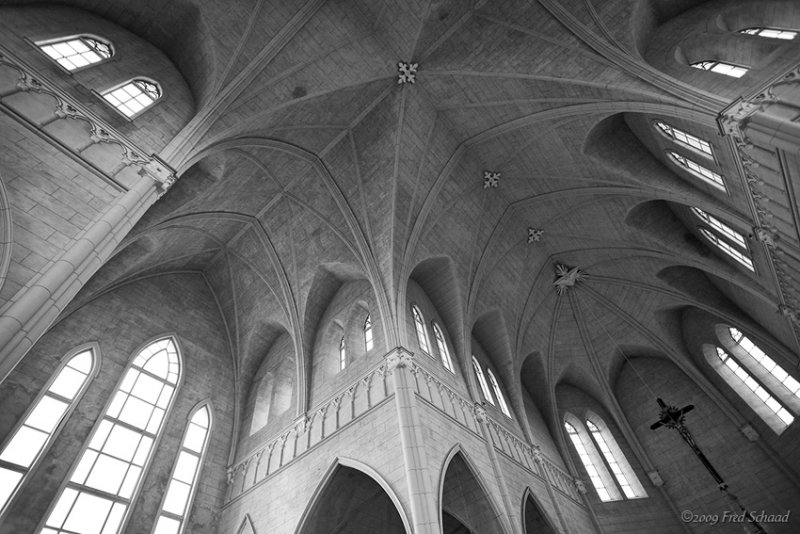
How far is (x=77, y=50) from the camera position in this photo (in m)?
9.37

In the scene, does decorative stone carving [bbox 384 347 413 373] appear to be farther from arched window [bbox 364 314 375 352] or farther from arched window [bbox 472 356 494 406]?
arched window [bbox 472 356 494 406]

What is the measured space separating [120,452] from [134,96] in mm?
8629

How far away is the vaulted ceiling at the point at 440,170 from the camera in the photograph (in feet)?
36.8

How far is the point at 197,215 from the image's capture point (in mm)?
13680

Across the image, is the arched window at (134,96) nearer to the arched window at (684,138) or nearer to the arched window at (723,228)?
the arched window at (684,138)

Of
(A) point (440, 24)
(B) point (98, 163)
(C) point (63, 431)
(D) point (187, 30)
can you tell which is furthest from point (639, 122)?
(C) point (63, 431)

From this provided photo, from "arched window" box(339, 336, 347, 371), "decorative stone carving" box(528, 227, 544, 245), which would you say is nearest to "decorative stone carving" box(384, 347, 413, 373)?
"arched window" box(339, 336, 347, 371)

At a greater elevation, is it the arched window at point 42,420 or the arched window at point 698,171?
the arched window at point 698,171

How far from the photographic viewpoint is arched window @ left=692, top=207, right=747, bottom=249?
12266mm

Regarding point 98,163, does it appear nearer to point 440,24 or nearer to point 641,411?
point 440,24

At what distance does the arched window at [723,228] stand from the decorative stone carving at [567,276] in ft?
17.1

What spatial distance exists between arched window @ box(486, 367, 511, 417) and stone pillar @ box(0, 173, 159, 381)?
41.5 feet

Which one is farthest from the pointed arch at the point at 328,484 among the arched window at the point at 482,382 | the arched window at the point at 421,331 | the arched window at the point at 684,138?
the arched window at the point at 684,138

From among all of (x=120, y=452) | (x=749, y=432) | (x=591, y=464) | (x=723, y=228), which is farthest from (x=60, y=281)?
(x=749, y=432)
